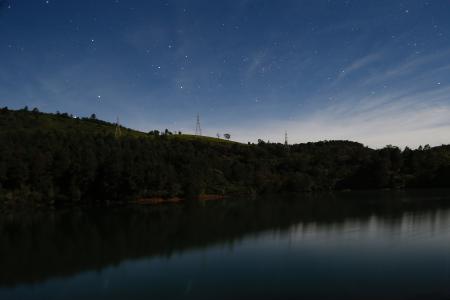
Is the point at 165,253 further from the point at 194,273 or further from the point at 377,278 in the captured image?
the point at 377,278

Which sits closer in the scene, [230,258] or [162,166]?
[230,258]

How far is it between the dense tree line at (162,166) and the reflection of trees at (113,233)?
14154 millimetres

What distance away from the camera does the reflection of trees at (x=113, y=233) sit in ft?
103

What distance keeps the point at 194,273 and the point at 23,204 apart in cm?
5867

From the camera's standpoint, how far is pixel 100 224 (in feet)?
171

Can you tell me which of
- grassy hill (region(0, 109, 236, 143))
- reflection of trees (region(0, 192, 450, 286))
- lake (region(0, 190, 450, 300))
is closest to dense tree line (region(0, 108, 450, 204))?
grassy hill (region(0, 109, 236, 143))

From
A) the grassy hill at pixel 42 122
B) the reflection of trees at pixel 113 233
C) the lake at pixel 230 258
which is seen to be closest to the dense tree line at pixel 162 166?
the grassy hill at pixel 42 122

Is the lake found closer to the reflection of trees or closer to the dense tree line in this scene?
the reflection of trees

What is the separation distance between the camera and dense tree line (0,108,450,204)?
7888cm

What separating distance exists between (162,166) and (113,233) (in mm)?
44569

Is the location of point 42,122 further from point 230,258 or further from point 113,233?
point 230,258

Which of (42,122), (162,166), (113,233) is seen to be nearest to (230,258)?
(113,233)

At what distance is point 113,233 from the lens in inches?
1770

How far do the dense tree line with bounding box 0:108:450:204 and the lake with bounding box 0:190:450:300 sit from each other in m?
25.2
